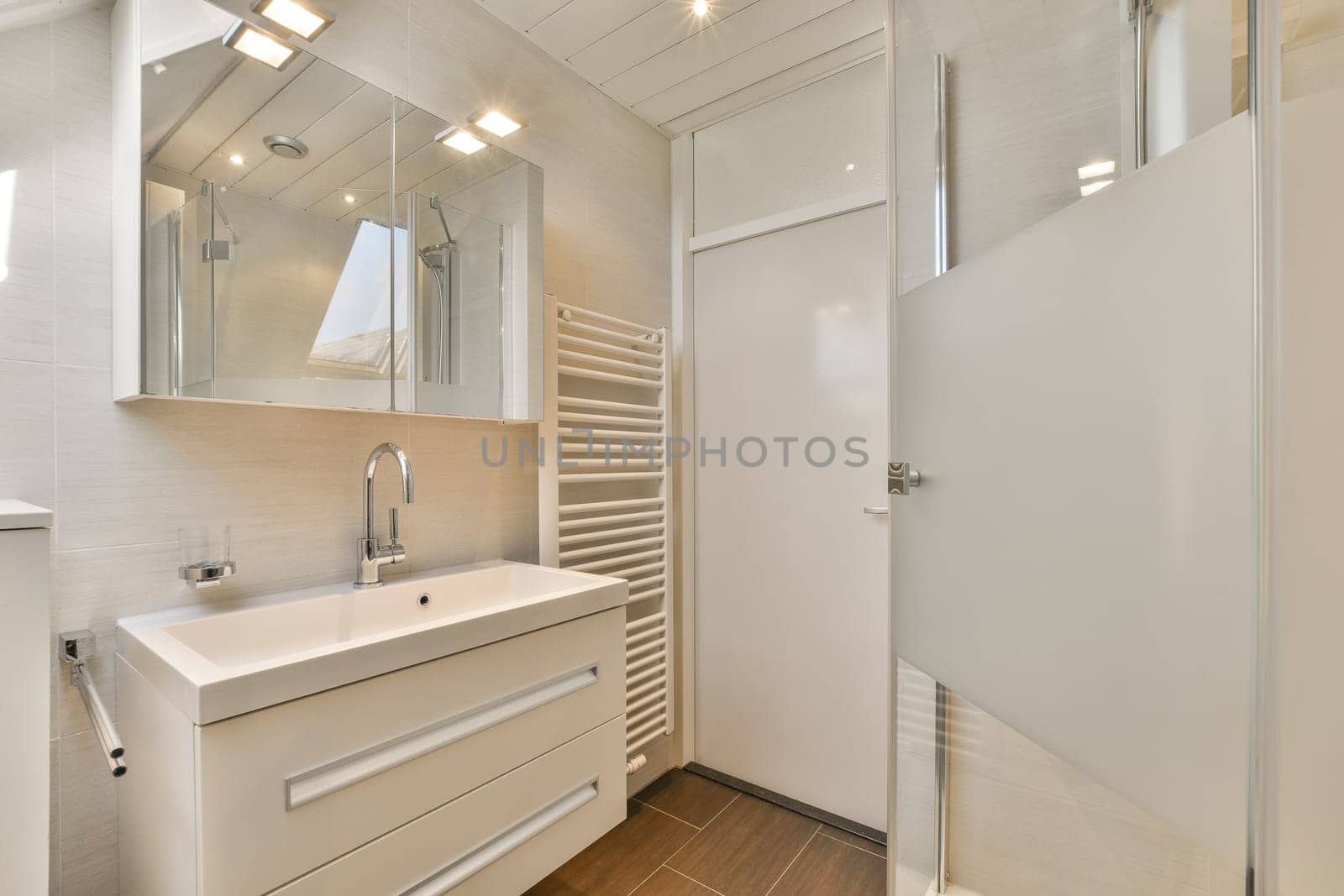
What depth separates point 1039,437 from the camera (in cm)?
79

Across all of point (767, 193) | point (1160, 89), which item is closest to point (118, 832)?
point (1160, 89)

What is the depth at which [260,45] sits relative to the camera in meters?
1.16

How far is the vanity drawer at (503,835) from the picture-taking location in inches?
38.5

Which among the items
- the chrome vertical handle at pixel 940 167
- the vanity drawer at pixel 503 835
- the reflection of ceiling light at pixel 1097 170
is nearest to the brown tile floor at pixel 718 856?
the vanity drawer at pixel 503 835

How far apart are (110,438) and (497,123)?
116cm

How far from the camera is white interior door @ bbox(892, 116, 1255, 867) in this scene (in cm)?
53

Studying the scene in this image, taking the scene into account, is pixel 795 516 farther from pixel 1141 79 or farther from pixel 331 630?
pixel 1141 79

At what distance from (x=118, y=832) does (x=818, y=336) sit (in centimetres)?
208

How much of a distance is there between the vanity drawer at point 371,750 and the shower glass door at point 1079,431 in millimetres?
755

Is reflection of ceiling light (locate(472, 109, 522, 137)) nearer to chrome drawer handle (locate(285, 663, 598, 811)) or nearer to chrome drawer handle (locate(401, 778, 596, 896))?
chrome drawer handle (locate(285, 663, 598, 811))

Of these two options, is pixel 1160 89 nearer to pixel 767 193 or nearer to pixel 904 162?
pixel 904 162

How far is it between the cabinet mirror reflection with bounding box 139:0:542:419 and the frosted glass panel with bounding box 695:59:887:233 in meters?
0.86

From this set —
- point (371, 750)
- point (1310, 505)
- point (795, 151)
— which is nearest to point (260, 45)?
point (371, 750)

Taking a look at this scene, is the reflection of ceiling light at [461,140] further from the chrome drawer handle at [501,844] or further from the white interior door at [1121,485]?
the chrome drawer handle at [501,844]
